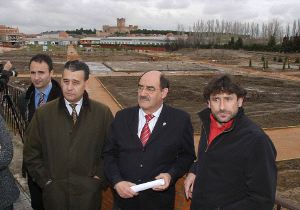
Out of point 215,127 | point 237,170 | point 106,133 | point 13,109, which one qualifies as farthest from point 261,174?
point 13,109

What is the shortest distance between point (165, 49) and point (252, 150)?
3014 inches

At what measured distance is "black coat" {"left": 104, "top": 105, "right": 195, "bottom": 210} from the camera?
268 cm

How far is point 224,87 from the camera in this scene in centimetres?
233

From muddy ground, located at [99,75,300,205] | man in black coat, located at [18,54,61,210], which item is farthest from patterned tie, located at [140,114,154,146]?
muddy ground, located at [99,75,300,205]

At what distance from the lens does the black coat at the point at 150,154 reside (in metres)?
2.68

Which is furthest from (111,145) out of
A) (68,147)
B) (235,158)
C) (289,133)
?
(289,133)

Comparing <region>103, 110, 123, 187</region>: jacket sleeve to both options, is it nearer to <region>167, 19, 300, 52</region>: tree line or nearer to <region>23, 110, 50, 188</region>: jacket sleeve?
<region>23, 110, 50, 188</region>: jacket sleeve

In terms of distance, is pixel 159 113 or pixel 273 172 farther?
pixel 159 113

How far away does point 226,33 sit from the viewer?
391 feet

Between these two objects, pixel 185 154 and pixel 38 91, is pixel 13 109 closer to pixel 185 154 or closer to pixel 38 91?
pixel 38 91

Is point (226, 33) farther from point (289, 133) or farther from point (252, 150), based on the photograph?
point (252, 150)

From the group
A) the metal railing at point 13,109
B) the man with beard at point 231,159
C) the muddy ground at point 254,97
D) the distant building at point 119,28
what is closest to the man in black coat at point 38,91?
the metal railing at point 13,109

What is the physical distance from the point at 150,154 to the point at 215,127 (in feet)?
1.80

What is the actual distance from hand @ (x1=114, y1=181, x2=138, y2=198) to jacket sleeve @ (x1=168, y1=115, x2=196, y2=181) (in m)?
0.31
